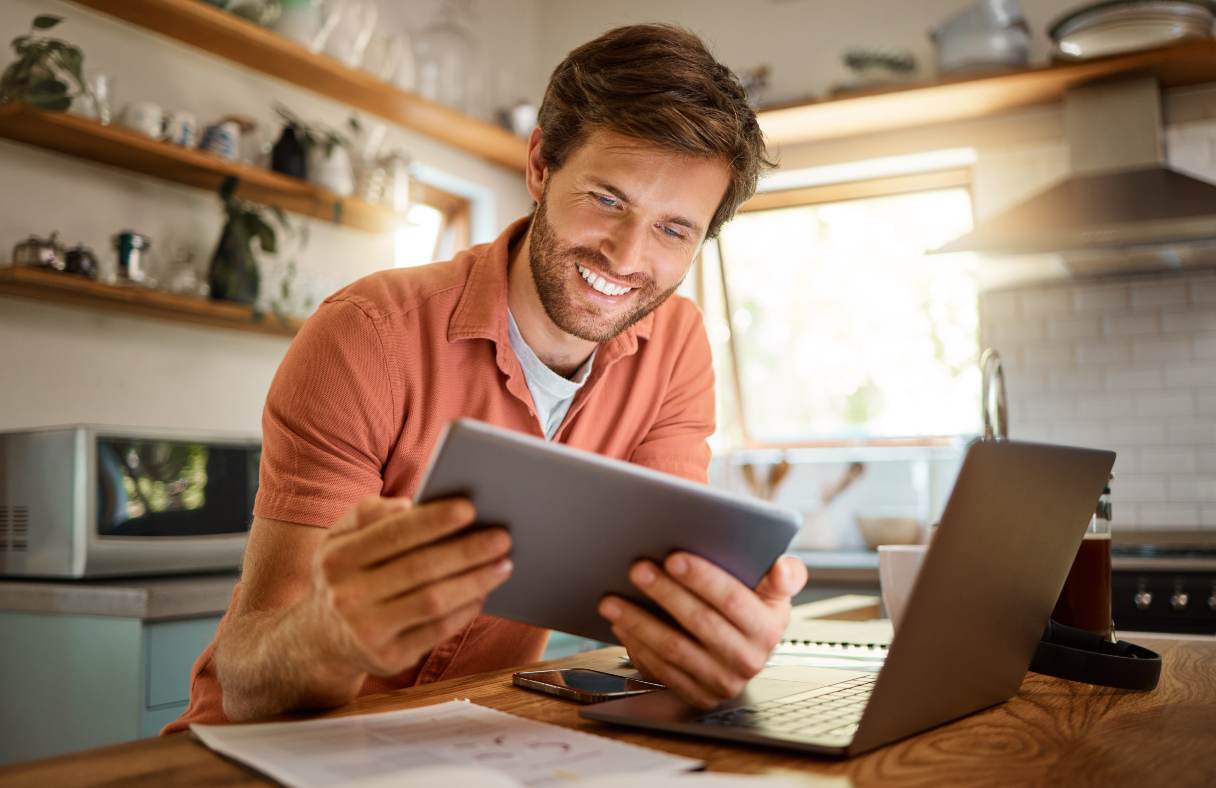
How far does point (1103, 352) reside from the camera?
3.88 m

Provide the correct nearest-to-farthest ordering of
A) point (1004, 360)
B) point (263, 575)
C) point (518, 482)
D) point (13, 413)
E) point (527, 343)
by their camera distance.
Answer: point (518, 482) < point (263, 575) < point (527, 343) < point (13, 413) < point (1004, 360)

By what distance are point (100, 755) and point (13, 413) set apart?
2.18 m

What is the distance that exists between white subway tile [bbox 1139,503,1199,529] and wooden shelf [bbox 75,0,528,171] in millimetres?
2589

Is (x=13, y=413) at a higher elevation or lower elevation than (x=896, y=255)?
lower

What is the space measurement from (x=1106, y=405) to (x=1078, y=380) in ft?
0.43

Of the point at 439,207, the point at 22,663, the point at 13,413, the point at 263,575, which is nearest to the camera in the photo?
the point at 263,575

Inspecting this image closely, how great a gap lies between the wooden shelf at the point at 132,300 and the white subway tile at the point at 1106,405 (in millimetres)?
2798

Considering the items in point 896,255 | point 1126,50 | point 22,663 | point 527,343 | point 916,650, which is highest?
point 1126,50

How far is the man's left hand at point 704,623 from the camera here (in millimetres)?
930

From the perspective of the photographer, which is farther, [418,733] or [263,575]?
[263,575]

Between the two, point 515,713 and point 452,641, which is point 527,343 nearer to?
point 452,641

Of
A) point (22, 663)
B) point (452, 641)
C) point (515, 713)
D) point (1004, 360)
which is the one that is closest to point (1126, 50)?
point (1004, 360)

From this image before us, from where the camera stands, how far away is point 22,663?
7.59 ft

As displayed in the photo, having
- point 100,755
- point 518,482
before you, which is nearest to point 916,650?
point 518,482
